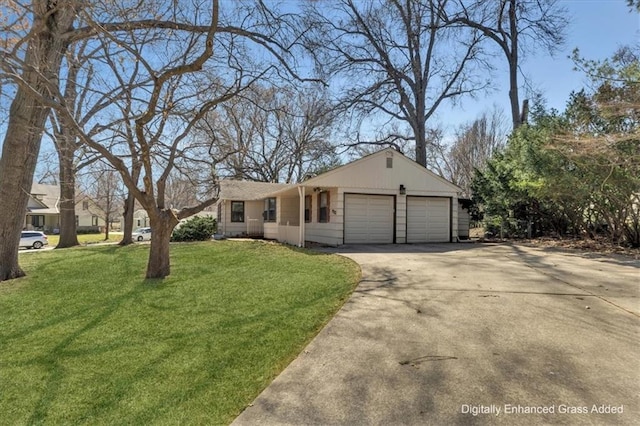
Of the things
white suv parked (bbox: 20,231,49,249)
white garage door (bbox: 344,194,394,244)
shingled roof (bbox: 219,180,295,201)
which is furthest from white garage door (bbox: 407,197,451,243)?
white suv parked (bbox: 20,231,49,249)

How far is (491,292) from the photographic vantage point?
6.28m

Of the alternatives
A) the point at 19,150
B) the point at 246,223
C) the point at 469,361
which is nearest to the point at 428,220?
the point at 246,223

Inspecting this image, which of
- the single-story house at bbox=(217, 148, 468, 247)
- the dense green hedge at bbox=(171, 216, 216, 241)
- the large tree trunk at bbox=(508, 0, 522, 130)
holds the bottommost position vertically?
the dense green hedge at bbox=(171, 216, 216, 241)

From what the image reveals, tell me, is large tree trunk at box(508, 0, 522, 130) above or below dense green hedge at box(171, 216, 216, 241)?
above

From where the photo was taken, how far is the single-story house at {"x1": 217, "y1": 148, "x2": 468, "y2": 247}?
49.6ft

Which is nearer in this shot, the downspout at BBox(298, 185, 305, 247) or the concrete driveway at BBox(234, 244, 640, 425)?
the concrete driveway at BBox(234, 244, 640, 425)

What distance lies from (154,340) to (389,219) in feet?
40.6

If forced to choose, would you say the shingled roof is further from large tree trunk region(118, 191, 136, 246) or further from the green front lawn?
the green front lawn

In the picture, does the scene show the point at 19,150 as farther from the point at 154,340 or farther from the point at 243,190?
the point at 243,190

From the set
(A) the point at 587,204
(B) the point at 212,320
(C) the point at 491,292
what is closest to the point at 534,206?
(A) the point at 587,204

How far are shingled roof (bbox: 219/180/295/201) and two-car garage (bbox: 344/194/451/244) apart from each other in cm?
887

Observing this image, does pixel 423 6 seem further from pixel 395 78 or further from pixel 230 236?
pixel 230 236

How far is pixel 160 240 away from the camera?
8.49 meters

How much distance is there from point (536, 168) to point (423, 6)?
13.2 m
